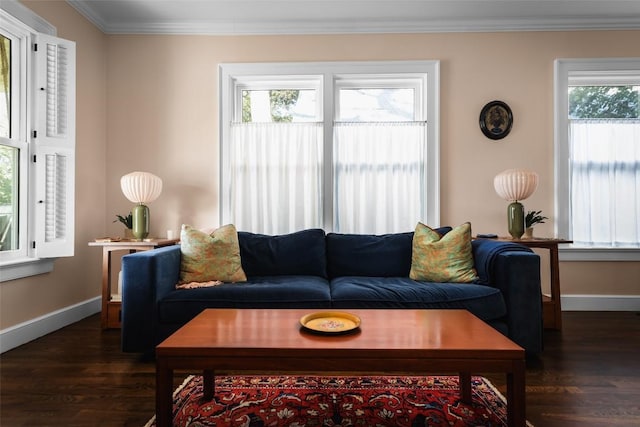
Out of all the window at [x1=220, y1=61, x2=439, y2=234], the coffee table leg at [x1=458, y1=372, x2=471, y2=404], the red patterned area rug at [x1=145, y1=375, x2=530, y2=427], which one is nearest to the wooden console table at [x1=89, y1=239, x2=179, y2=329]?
the window at [x1=220, y1=61, x2=439, y2=234]

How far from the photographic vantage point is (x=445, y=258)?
104 inches

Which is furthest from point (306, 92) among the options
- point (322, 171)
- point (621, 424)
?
point (621, 424)

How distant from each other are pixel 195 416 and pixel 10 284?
185 centimetres

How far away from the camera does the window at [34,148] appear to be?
2.63m

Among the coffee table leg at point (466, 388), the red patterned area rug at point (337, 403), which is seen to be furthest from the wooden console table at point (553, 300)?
the coffee table leg at point (466, 388)

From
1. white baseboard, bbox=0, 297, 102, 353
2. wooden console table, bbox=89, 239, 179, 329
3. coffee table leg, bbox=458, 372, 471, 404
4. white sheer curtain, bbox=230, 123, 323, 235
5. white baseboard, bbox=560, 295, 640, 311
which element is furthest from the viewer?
white sheer curtain, bbox=230, 123, 323, 235

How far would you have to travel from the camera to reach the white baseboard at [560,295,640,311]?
346 centimetres

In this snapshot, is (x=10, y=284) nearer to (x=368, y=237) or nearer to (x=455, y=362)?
(x=368, y=237)

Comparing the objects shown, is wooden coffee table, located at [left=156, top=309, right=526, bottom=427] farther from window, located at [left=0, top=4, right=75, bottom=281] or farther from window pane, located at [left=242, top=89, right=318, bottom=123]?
window pane, located at [left=242, top=89, right=318, bottom=123]

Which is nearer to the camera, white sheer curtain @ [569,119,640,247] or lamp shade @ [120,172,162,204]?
lamp shade @ [120,172,162,204]

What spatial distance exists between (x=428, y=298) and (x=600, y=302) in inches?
88.2

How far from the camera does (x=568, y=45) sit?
3.50 metres

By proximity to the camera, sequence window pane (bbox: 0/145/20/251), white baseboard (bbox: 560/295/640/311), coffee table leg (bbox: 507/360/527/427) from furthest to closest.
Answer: white baseboard (bbox: 560/295/640/311)
window pane (bbox: 0/145/20/251)
coffee table leg (bbox: 507/360/527/427)

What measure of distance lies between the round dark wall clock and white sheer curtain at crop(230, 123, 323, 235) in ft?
5.03
